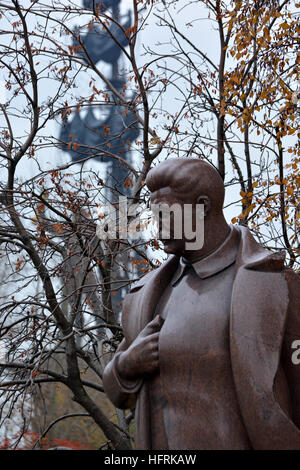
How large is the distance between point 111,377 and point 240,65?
5.33m

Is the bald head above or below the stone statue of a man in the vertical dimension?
above

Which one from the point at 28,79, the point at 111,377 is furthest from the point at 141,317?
the point at 28,79

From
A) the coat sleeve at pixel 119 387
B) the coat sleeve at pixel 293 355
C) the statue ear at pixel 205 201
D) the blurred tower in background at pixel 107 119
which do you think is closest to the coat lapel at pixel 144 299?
the coat sleeve at pixel 119 387

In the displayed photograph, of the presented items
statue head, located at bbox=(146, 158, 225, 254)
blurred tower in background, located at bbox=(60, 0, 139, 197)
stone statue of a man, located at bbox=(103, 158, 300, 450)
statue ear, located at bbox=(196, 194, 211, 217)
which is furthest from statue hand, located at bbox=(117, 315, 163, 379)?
blurred tower in background, located at bbox=(60, 0, 139, 197)

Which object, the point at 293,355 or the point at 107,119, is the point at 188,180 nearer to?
the point at 293,355

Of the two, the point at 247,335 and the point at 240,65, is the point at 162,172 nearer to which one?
the point at 247,335

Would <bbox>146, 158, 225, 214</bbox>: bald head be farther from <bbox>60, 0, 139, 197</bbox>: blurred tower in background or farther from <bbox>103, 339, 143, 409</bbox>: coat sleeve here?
<bbox>60, 0, 139, 197</bbox>: blurred tower in background

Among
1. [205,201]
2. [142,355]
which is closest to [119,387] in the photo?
[142,355]

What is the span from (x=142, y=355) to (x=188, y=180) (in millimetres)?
682

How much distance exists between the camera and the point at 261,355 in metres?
2.24

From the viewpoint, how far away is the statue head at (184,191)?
258cm

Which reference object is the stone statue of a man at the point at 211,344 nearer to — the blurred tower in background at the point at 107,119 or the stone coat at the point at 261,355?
the stone coat at the point at 261,355

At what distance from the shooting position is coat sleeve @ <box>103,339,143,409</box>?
2547 mm
